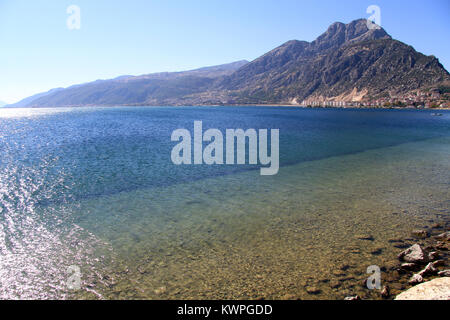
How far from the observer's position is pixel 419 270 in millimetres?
10297

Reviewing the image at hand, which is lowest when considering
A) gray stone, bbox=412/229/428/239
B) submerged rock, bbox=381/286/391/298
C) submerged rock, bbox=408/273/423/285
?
submerged rock, bbox=381/286/391/298

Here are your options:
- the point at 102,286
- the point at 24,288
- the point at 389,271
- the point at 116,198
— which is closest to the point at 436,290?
the point at 389,271

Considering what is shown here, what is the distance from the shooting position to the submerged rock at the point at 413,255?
10.7 m

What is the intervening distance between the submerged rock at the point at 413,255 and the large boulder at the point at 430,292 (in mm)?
2206

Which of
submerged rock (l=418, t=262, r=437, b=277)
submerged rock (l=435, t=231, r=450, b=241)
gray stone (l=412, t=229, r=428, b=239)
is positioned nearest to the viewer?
submerged rock (l=418, t=262, r=437, b=277)

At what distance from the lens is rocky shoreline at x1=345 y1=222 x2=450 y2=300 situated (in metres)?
8.27

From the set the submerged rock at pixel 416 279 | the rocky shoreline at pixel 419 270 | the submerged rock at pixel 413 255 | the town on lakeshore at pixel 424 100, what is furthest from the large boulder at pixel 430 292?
the town on lakeshore at pixel 424 100

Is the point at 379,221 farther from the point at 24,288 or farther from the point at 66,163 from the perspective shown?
the point at 66,163

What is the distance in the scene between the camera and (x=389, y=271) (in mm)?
10289

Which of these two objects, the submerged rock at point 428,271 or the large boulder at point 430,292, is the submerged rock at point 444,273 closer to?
the submerged rock at point 428,271

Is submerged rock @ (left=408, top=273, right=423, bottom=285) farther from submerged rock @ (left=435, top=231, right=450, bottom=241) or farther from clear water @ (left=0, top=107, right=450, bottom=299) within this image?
submerged rock @ (left=435, top=231, right=450, bottom=241)

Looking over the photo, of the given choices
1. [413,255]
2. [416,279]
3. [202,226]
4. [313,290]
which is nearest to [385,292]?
[416,279]

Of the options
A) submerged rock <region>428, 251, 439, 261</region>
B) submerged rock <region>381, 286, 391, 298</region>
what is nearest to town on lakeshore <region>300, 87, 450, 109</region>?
submerged rock <region>428, 251, 439, 261</region>
